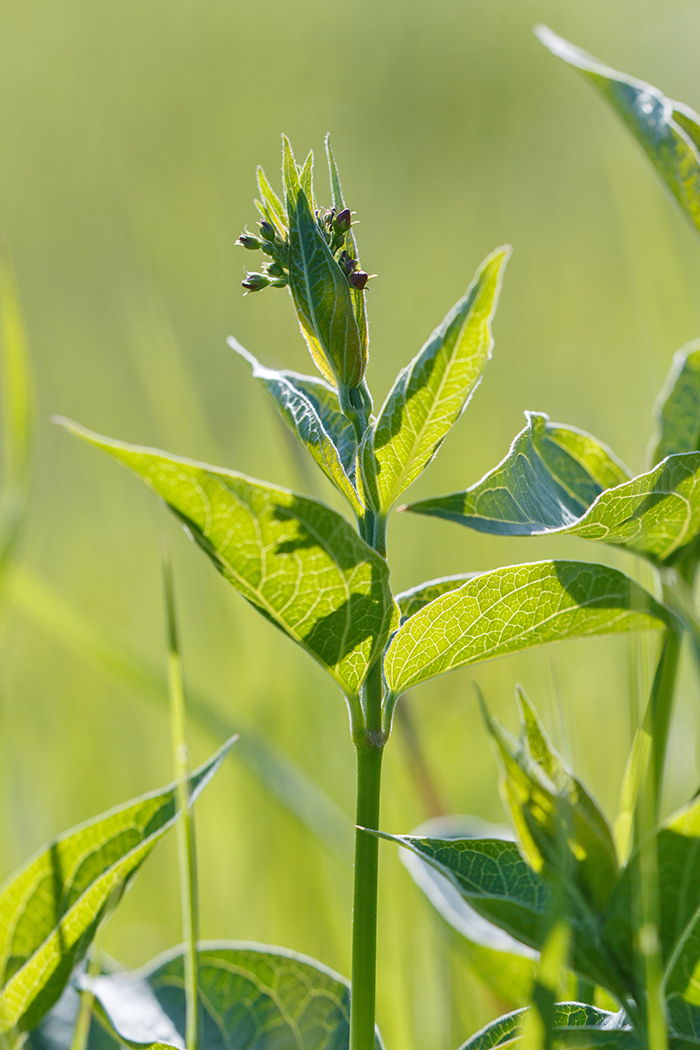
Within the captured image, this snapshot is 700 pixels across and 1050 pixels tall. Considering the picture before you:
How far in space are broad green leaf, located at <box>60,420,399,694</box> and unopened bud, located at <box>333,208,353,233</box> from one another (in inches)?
6.7

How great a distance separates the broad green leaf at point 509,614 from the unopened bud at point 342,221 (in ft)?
0.70

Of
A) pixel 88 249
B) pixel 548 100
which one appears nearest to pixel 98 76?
pixel 88 249

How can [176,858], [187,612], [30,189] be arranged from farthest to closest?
[30,189] < [187,612] < [176,858]

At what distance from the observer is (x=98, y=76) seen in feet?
19.6

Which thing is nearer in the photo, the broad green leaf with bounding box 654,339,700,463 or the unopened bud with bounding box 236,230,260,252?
the unopened bud with bounding box 236,230,260,252

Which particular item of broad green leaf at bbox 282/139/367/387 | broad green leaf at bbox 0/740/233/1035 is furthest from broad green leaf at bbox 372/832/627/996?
broad green leaf at bbox 282/139/367/387

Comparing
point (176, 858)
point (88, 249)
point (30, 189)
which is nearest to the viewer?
point (176, 858)

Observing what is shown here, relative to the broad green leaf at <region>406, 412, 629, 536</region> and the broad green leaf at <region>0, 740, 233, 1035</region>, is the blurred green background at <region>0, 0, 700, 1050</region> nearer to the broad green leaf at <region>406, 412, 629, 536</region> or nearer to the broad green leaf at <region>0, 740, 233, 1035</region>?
the broad green leaf at <region>406, 412, 629, 536</region>

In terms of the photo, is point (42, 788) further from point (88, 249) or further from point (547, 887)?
point (88, 249)

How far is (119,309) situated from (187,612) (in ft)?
5.64

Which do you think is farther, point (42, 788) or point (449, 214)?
point (449, 214)

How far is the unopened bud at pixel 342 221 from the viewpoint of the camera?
21.8 inches

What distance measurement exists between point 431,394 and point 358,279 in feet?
0.25

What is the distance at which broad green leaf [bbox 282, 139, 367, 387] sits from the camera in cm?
54
